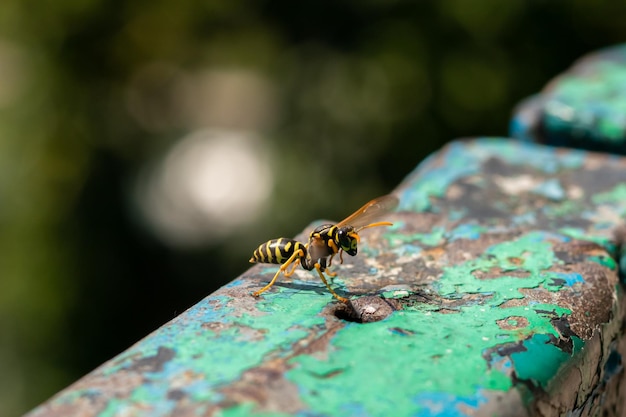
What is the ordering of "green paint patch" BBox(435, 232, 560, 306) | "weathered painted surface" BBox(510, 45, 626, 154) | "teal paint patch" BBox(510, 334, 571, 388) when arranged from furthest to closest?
"weathered painted surface" BBox(510, 45, 626, 154)
"green paint patch" BBox(435, 232, 560, 306)
"teal paint patch" BBox(510, 334, 571, 388)

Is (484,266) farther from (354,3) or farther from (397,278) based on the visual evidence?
(354,3)

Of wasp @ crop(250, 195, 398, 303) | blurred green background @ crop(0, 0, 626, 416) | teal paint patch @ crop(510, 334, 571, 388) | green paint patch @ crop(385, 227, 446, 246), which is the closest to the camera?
teal paint patch @ crop(510, 334, 571, 388)

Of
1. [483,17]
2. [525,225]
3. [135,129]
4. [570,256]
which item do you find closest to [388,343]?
[570,256]

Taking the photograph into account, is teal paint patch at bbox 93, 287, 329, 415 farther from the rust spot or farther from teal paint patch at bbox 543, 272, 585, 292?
teal paint patch at bbox 543, 272, 585, 292

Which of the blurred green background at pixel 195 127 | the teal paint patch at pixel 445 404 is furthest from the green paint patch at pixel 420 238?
the blurred green background at pixel 195 127

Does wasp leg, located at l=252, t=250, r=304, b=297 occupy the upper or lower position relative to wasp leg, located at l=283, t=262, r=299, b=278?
upper

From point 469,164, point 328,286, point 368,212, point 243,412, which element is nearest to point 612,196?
point 469,164

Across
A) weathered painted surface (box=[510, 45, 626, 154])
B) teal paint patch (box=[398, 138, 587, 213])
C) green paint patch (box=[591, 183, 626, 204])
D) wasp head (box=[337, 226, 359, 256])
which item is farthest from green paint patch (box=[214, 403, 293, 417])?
weathered painted surface (box=[510, 45, 626, 154])

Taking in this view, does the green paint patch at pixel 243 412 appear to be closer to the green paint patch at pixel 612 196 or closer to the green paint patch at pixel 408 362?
the green paint patch at pixel 408 362
